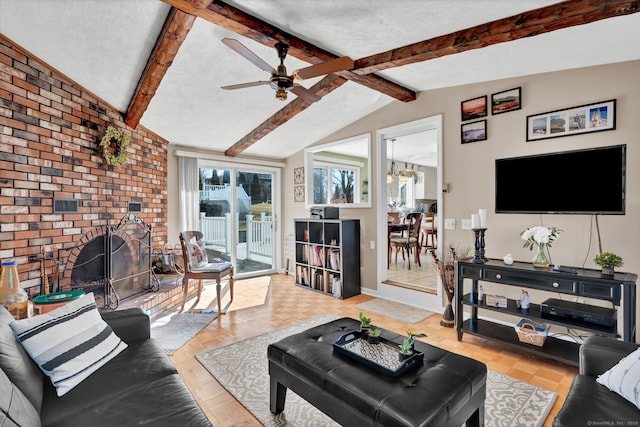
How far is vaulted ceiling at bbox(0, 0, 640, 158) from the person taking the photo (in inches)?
80.4

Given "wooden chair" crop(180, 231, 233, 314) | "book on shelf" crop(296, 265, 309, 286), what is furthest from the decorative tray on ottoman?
"book on shelf" crop(296, 265, 309, 286)

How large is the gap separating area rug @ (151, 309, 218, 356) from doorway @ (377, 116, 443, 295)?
2369mm

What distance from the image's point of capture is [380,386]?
145cm

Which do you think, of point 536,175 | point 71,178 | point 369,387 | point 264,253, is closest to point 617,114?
point 536,175

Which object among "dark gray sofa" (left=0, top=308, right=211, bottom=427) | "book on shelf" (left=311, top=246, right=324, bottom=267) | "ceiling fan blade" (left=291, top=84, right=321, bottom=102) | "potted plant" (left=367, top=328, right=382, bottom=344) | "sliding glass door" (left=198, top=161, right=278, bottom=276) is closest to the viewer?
"dark gray sofa" (left=0, top=308, right=211, bottom=427)

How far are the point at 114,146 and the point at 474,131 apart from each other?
3847 mm

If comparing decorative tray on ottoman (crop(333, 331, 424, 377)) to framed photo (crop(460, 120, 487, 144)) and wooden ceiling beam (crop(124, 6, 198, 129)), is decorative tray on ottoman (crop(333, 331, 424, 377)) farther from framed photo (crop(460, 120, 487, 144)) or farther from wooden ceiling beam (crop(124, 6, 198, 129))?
framed photo (crop(460, 120, 487, 144))

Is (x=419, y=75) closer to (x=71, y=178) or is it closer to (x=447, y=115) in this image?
(x=447, y=115)

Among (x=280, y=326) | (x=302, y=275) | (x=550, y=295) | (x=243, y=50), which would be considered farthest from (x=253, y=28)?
(x=302, y=275)

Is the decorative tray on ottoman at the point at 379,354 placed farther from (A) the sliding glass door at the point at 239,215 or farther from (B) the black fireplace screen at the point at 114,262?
(A) the sliding glass door at the point at 239,215

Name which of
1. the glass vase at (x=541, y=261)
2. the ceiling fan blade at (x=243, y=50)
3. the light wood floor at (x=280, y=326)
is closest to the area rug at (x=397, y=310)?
the light wood floor at (x=280, y=326)

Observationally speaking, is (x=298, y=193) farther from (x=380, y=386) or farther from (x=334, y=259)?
(x=380, y=386)

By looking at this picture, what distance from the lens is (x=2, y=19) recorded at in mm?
2096

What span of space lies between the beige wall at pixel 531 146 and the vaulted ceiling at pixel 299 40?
0.15m
